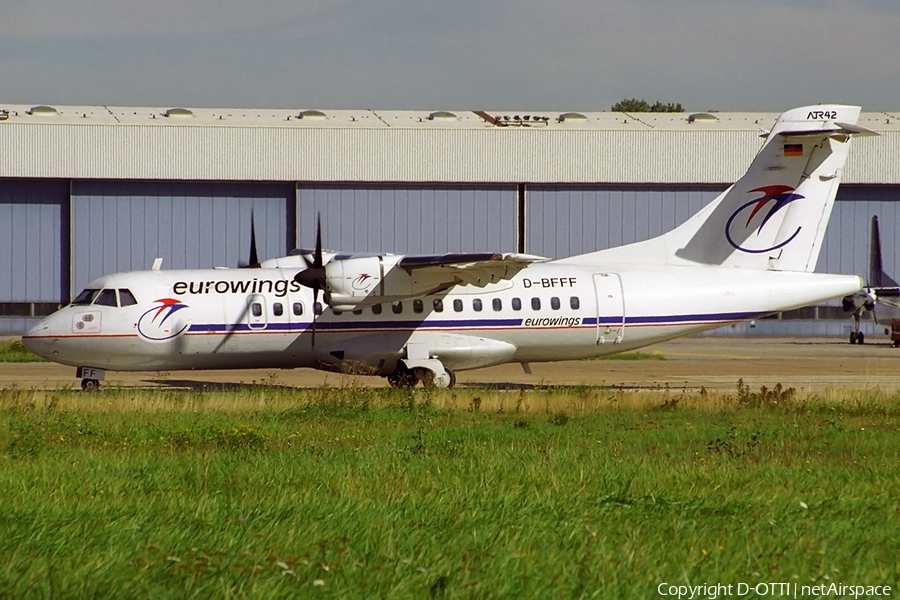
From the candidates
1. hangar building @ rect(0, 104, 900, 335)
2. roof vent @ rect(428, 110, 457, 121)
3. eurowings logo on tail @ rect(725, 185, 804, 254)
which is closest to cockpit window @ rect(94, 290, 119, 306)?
eurowings logo on tail @ rect(725, 185, 804, 254)

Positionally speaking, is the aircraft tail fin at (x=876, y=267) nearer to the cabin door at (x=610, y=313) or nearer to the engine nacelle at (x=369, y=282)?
the cabin door at (x=610, y=313)

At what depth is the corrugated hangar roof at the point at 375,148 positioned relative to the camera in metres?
52.0

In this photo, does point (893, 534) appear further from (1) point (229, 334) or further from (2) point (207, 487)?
(1) point (229, 334)

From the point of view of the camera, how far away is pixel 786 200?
25.3m

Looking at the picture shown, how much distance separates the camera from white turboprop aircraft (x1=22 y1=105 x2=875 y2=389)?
23156 millimetres

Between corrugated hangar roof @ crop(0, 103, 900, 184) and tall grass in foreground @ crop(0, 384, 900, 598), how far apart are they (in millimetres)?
35715

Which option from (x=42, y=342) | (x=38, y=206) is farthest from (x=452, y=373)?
(x=38, y=206)

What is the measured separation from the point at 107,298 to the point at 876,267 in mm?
40841

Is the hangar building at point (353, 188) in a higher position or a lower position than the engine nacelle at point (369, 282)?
higher

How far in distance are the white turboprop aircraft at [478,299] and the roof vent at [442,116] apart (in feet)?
105

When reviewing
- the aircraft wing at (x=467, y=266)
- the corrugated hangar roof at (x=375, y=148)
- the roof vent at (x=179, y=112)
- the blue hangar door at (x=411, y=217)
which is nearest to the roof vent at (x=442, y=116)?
the corrugated hangar roof at (x=375, y=148)

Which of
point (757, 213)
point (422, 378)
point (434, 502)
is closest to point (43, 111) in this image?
point (422, 378)

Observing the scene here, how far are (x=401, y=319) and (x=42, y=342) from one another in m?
8.27

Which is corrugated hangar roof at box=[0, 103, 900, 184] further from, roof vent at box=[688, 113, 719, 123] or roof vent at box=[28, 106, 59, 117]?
roof vent at box=[688, 113, 719, 123]
